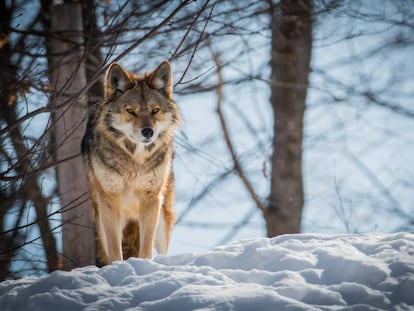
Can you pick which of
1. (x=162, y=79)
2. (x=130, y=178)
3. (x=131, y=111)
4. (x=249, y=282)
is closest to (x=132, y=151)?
(x=130, y=178)

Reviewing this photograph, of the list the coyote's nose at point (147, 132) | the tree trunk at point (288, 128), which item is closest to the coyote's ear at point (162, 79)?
the coyote's nose at point (147, 132)

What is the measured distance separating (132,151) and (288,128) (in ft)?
14.7

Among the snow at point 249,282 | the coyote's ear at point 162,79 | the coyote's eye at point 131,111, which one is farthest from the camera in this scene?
the coyote's ear at point 162,79

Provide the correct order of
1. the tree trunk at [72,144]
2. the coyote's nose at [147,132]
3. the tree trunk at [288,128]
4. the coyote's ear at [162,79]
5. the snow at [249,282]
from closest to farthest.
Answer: the snow at [249,282]
the coyote's nose at [147,132]
the coyote's ear at [162,79]
the tree trunk at [72,144]
the tree trunk at [288,128]

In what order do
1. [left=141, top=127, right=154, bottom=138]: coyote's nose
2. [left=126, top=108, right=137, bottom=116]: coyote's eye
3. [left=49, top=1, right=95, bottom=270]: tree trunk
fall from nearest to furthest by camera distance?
[left=141, top=127, right=154, bottom=138]: coyote's nose < [left=126, top=108, right=137, bottom=116]: coyote's eye < [left=49, top=1, right=95, bottom=270]: tree trunk

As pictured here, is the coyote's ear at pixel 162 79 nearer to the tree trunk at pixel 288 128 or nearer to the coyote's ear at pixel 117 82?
the coyote's ear at pixel 117 82

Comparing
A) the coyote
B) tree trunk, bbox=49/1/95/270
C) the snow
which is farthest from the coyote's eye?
the snow

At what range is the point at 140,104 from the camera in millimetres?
5801

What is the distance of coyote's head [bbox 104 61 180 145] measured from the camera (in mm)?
5723

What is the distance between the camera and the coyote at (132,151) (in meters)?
5.80

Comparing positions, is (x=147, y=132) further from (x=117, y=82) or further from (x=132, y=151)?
(x=117, y=82)

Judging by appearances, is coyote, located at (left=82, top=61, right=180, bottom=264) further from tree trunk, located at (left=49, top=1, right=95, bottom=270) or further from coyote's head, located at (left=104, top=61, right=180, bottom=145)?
tree trunk, located at (left=49, top=1, right=95, bottom=270)

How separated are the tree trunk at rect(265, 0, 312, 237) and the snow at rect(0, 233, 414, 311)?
490cm

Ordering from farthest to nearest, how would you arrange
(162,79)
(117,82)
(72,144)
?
(72,144) < (162,79) < (117,82)
